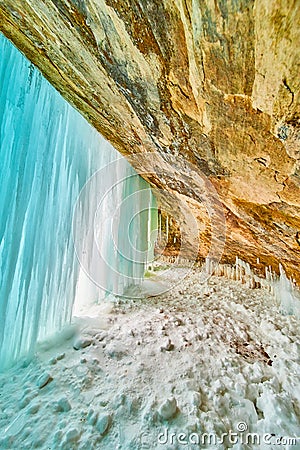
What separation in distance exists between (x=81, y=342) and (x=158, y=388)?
91 centimetres

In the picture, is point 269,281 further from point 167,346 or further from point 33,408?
point 33,408

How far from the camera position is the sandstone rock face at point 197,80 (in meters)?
1.04

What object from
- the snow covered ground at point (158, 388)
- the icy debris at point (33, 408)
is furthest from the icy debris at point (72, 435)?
the icy debris at point (33, 408)

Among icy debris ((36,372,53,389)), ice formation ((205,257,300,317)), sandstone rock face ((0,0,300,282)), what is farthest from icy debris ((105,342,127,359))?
ice formation ((205,257,300,317))

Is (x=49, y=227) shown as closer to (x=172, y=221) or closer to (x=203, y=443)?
(x=203, y=443)

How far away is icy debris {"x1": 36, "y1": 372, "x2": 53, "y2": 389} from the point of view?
5.67ft

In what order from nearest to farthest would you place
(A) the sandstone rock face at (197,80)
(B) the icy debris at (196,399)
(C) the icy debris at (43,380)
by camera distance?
(A) the sandstone rock face at (197,80) → (B) the icy debris at (196,399) → (C) the icy debris at (43,380)

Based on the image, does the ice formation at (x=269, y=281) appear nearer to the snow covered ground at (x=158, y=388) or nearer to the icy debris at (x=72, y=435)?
the snow covered ground at (x=158, y=388)

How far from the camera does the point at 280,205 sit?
79.4 inches

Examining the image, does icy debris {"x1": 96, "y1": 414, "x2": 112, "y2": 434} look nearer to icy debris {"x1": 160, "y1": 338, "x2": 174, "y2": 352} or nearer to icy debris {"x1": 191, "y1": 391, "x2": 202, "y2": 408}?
icy debris {"x1": 191, "y1": 391, "x2": 202, "y2": 408}

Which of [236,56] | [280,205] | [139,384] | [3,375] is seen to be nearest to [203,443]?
[139,384]

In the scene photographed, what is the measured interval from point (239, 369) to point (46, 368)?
168 cm

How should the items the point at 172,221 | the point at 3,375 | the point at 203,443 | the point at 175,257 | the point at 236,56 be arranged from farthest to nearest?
1. the point at 175,257
2. the point at 172,221
3. the point at 3,375
4. the point at 203,443
5. the point at 236,56

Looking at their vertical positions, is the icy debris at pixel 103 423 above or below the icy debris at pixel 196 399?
below
